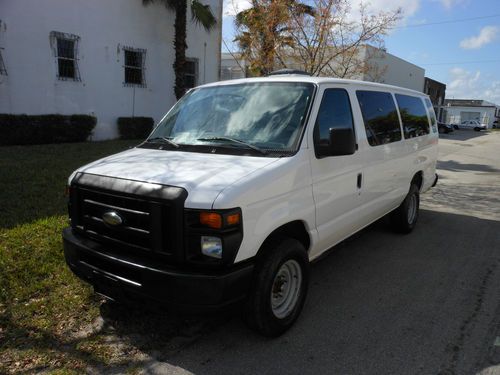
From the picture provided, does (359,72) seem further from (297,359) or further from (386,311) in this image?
(297,359)

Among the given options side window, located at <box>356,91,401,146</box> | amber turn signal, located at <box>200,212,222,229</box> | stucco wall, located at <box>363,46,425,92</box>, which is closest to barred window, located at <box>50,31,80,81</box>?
side window, located at <box>356,91,401,146</box>

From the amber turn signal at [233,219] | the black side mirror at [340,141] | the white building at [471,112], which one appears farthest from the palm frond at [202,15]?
the white building at [471,112]

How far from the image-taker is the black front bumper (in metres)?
2.85

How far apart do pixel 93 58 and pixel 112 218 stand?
12.7 meters

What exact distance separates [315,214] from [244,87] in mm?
1496

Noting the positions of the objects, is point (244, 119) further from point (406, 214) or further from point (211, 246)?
point (406, 214)

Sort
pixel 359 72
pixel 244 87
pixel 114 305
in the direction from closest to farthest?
pixel 114 305 < pixel 244 87 < pixel 359 72

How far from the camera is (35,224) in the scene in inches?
225

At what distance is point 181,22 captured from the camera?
53.0ft

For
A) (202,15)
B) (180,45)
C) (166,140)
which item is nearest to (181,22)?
(180,45)

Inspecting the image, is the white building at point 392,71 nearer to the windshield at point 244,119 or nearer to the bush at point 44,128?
the bush at point 44,128

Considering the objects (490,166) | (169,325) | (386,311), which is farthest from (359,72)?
(169,325)

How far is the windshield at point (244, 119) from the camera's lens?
12.0ft

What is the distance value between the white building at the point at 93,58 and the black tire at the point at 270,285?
11.8m
